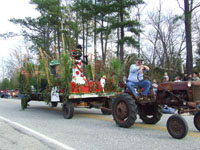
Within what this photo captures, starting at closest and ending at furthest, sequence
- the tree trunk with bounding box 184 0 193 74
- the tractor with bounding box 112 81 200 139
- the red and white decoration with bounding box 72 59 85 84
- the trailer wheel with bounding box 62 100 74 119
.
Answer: the tractor with bounding box 112 81 200 139 → the trailer wheel with bounding box 62 100 74 119 → the red and white decoration with bounding box 72 59 85 84 → the tree trunk with bounding box 184 0 193 74

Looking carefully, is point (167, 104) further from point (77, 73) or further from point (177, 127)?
point (77, 73)

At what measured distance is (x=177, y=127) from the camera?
565cm

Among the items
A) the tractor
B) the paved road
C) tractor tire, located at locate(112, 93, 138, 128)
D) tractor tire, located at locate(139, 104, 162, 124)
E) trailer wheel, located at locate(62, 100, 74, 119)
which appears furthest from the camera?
trailer wheel, located at locate(62, 100, 74, 119)

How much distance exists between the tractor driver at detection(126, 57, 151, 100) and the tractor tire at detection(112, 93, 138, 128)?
1.08ft

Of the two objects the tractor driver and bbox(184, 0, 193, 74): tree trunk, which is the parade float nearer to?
the tractor driver

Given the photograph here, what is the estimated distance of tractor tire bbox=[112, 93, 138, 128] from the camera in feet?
22.3

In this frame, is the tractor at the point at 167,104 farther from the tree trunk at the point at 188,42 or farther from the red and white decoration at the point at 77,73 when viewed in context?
the tree trunk at the point at 188,42

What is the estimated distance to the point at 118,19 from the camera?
23922 mm

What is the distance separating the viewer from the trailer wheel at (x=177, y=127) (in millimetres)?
5469

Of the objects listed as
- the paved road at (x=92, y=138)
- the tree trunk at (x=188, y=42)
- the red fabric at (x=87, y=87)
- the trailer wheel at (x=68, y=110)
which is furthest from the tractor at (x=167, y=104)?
the tree trunk at (x=188, y=42)

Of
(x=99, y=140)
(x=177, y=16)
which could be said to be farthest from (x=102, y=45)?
(x=99, y=140)

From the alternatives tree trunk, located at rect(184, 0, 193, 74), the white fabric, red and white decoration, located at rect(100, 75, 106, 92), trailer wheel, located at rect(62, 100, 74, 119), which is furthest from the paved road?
tree trunk, located at rect(184, 0, 193, 74)

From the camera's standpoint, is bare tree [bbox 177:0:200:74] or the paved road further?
bare tree [bbox 177:0:200:74]

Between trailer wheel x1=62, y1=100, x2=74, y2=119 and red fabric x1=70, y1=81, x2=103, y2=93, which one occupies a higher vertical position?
red fabric x1=70, y1=81, x2=103, y2=93
